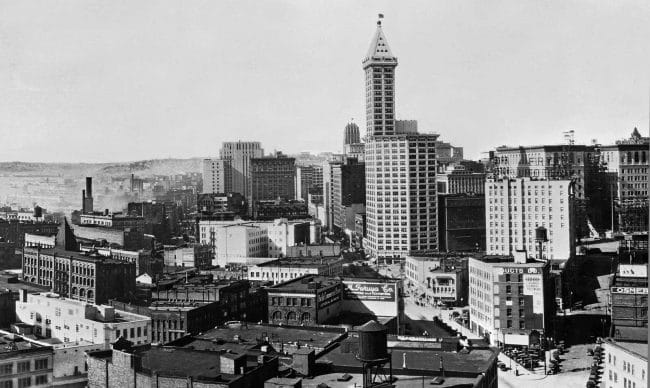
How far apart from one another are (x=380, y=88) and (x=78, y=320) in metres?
99.1

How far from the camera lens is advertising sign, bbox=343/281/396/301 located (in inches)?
3145

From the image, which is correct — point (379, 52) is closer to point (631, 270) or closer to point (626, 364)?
point (631, 270)

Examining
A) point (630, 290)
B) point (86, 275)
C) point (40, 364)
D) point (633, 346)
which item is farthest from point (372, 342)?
point (86, 275)

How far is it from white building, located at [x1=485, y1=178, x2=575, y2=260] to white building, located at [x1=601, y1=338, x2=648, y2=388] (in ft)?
163

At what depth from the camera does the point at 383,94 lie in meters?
151

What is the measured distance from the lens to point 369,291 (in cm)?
8050

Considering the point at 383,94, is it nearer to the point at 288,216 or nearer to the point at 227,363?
the point at 288,216

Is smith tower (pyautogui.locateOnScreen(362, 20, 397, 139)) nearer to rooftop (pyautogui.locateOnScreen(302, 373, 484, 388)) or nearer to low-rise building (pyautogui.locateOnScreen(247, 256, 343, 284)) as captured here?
low-rise building (pyautogui.locateOnScreen(247, 256, 343, 284))

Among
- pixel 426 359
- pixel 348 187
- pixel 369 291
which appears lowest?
pixel 369 291

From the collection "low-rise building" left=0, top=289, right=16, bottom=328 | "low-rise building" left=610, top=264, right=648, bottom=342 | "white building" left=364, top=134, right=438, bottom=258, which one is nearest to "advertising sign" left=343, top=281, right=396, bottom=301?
"low-rise building" left=610, top=264, right=648, bottom=342

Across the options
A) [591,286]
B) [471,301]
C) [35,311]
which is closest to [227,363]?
[35,311]

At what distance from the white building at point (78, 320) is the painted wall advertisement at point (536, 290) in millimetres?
39581

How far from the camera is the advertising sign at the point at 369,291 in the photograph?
79.9 meters

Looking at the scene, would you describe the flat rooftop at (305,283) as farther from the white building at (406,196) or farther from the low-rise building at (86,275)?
the white building at (406,196)
